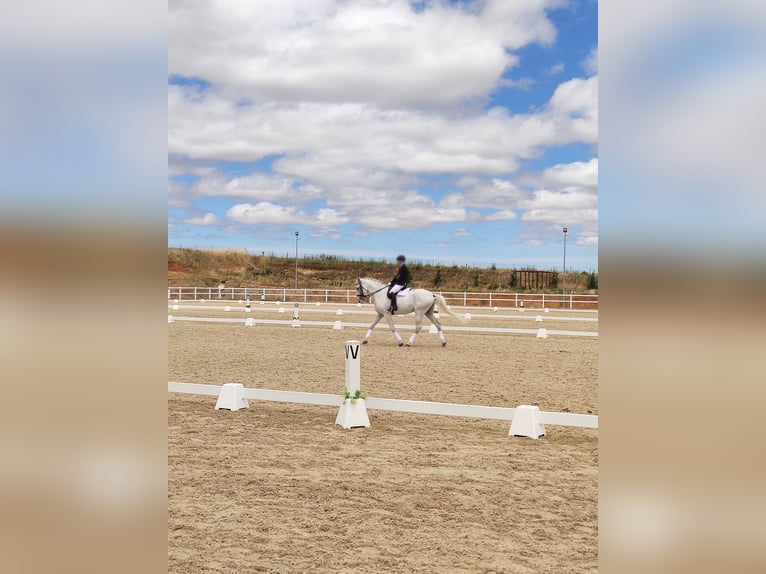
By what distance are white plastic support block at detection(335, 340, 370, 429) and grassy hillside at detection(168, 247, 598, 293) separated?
165 ft

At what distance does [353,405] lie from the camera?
7055 mm

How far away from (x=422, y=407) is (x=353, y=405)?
728 millimetres

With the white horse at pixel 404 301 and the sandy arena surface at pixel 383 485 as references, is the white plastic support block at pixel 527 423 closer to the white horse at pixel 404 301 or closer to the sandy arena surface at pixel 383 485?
the sandy arena surface at pixel 383 485

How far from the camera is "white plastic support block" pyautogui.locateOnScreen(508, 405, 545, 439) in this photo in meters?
6.55

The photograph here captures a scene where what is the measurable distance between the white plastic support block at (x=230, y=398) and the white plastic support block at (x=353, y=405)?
58.7 inches

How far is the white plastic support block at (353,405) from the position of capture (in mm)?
7027

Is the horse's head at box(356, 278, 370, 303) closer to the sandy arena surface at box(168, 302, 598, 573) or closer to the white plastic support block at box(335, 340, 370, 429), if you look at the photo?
the sandy arena surface at box(168, 302, 598, 573)

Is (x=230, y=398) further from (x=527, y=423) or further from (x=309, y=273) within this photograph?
(x=309, y=273)

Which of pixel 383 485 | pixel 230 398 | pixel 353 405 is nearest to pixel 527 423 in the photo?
A: pixel 353 405

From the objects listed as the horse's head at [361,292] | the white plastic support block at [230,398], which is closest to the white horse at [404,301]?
the horse's head at [361,292]

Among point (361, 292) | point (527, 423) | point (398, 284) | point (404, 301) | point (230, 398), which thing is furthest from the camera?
point (361, 292)
